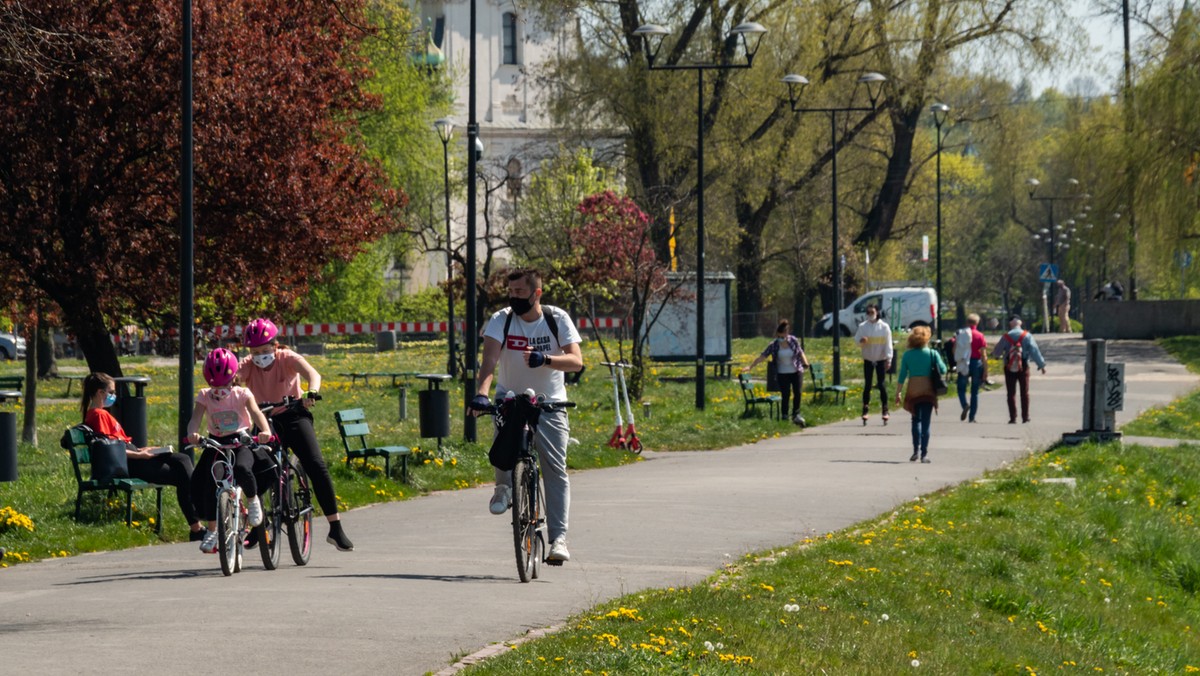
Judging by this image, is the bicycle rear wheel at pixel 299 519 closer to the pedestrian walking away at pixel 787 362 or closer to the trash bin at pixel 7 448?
the trash bin at pixel 7 448

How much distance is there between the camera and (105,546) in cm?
1383

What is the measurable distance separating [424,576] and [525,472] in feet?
3.42

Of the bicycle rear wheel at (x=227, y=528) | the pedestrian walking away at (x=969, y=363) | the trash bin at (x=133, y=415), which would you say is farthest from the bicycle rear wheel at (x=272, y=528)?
the pedestrian walking away at (x=969, y=363)

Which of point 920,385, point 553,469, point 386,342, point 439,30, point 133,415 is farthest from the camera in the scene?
point 439,30

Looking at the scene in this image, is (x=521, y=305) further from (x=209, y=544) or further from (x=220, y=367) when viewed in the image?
(x=209, y=544)

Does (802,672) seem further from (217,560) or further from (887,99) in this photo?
(887,99)

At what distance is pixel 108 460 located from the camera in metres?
14.4

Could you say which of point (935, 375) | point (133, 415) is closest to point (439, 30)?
point (935, 375)

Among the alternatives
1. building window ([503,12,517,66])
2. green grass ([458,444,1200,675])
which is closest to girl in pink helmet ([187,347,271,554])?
green grass ([458,444,1200,675])

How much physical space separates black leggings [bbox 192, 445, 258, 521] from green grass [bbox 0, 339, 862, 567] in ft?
8.46

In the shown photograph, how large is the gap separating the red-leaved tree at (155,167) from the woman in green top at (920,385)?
7.33 meters

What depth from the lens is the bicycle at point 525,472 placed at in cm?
1041

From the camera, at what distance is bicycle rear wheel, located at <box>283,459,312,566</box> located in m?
11.7

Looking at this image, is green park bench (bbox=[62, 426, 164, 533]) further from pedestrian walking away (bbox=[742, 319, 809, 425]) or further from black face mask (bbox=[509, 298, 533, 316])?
pedestrian walking away (bbox=[742, 319, 809, 425])
